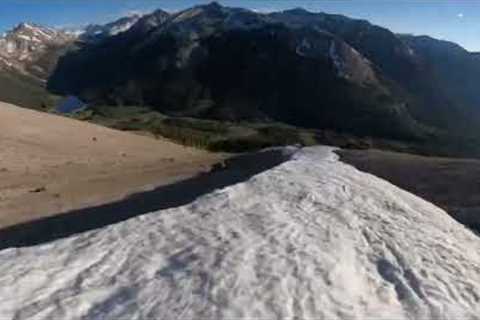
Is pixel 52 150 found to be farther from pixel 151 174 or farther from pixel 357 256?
pixel 357 256

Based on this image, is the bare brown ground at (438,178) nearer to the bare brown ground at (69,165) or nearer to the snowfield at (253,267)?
the snowfield at (253,267)

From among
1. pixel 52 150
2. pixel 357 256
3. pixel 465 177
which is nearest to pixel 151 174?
pixel 52 150

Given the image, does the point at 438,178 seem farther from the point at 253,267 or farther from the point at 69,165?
the point at 69,165

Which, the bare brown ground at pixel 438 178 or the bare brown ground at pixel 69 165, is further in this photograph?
the bare brown ground at pixel 69 165

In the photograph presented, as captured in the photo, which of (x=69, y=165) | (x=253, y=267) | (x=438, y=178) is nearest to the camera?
(x=253, y=267)

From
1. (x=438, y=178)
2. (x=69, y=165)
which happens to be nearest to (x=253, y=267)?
(x=438, y=178)

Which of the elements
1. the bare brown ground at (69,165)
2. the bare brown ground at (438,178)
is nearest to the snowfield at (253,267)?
the bare brown ground at (438,178)

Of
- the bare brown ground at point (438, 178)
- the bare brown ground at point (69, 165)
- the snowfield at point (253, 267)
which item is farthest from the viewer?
the bare brown ground at point (69, 165)

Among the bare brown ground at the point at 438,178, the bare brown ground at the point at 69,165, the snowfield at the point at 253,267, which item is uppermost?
the snowfield at the point at 253,267
